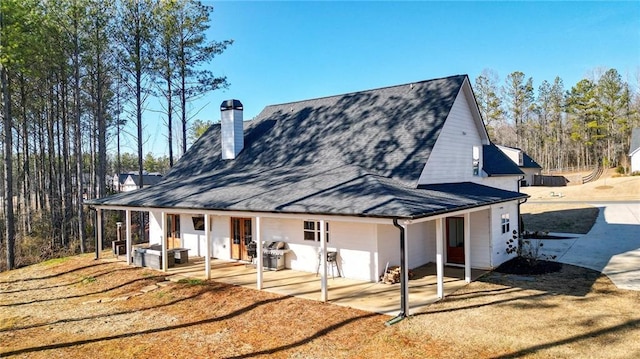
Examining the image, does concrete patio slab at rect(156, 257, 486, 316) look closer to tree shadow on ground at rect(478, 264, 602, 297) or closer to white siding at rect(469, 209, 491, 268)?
white siding at rect(469, 209, 491, 268)

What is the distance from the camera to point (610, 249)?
15.4 meters

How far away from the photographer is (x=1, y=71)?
53.0 ft

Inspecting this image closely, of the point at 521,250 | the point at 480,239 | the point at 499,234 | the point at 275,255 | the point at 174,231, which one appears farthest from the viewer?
the point at 174,231

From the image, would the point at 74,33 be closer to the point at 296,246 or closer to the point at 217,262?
the point at 217,262

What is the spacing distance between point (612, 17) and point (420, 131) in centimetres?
1176

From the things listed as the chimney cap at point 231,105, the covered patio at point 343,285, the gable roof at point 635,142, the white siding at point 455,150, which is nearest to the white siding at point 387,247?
the covered patio at point 343,285

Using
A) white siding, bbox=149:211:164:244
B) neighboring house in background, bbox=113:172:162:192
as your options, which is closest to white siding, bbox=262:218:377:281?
white siding, bbox=149:211:164:244

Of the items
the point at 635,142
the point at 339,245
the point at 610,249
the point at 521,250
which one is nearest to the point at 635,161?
the point at 635,142

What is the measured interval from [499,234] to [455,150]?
11.2 ft

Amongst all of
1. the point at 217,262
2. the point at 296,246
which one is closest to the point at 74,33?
the point at 217,262

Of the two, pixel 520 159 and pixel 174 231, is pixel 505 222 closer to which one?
pixel 174 231

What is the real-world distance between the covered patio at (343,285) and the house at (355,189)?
459 mm

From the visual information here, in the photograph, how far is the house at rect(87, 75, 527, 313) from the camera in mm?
10102

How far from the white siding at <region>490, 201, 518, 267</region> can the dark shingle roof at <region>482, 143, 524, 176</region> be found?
332cm
